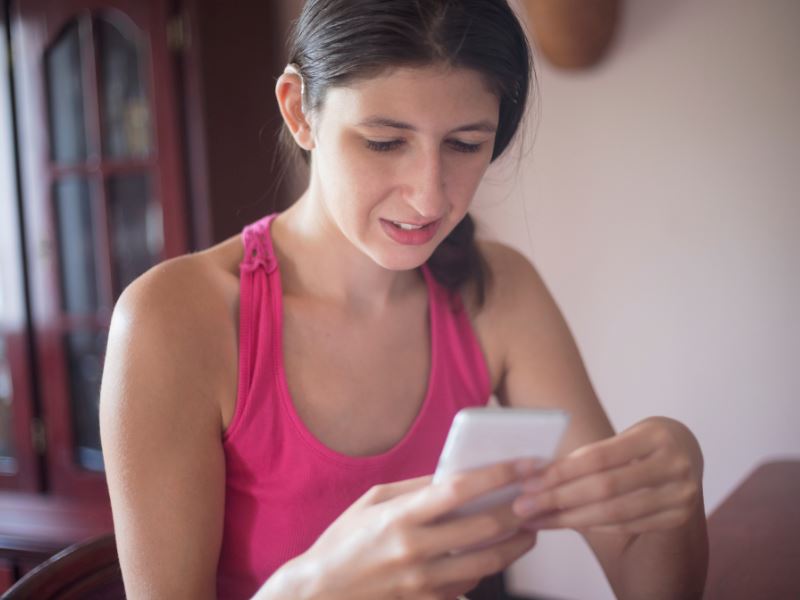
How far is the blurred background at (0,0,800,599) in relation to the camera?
1974mm

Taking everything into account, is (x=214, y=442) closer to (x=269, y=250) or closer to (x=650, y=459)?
(x=269, y=250)

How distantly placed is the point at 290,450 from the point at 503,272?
46 centimetres

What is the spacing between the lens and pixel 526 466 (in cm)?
65

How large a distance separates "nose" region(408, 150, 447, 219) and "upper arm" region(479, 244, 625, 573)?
36cm

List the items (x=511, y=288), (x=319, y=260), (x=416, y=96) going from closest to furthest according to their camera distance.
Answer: (x=416, y=96) → (x=319, y=260) → (x=511, y=288)

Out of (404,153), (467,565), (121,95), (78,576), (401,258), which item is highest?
(121,95)

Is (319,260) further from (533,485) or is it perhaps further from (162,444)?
(533,485)

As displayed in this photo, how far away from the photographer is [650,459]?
75 cm

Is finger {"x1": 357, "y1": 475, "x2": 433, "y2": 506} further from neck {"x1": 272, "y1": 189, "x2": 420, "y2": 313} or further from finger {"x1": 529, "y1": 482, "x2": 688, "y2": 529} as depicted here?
neck {"x1": 272, "y1": 189, "x2": 420, "y2": 313}

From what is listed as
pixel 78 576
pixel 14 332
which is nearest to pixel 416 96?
pixel 78 576

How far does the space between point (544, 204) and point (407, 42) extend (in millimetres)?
1404

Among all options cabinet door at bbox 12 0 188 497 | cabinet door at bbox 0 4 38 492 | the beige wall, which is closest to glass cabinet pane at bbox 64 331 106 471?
cabinet door at bbox 12 0 188 497

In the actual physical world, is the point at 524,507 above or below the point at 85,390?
above

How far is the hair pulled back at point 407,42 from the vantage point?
873 mm
